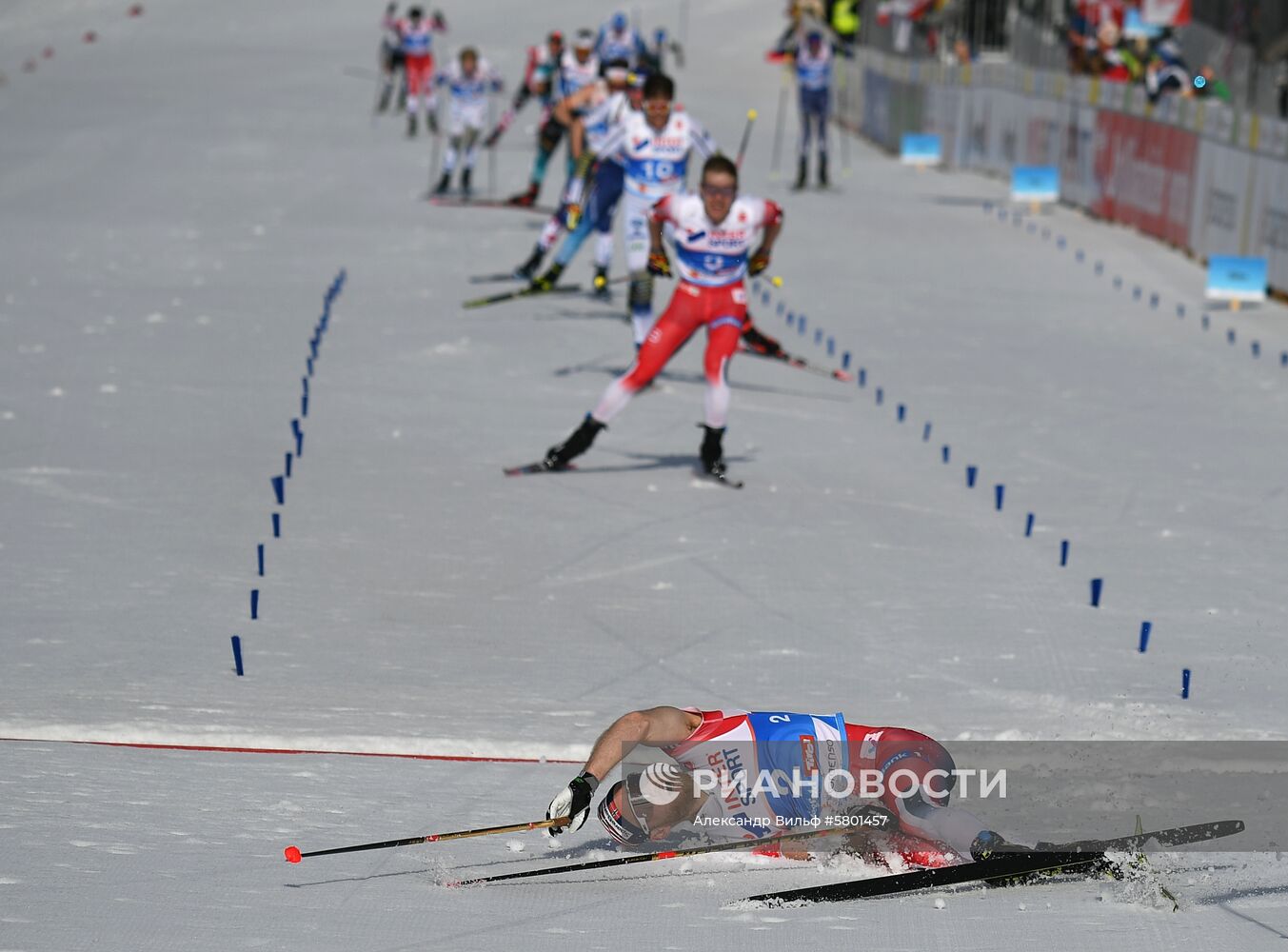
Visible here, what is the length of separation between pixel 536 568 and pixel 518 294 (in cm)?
687

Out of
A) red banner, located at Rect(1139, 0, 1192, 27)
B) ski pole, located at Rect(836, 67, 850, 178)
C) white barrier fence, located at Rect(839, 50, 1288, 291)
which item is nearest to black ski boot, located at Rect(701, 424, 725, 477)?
white barrier fence, located at Rect(839, 50, 1288, 291)

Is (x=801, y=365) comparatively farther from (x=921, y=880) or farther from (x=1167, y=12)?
(x=1167, y=12)

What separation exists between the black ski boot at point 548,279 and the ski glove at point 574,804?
36.7 feet

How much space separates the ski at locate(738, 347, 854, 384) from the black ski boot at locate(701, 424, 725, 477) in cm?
248

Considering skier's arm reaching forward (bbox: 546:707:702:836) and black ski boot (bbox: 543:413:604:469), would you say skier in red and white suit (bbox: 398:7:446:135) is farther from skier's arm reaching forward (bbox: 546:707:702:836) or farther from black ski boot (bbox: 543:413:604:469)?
skier's arm reaching forward (bbox: 546:707:702:836)

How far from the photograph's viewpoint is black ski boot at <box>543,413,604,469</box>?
11.1m

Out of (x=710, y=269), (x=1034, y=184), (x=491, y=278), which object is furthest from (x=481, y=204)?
(x=710, y=269)

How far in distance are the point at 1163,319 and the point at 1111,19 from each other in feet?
41.0

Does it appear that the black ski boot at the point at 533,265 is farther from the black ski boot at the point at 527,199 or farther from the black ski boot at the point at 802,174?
the black ski boot at the point at 802,174

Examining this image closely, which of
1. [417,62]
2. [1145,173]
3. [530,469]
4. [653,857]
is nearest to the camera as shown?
[653,857]

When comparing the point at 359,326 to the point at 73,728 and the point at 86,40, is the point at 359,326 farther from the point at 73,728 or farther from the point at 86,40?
the point at 86,40

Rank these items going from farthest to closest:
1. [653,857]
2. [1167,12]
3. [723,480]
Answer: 1. [1167,12]
2. [723,480]
3. [653,857]

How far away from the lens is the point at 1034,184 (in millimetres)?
25031

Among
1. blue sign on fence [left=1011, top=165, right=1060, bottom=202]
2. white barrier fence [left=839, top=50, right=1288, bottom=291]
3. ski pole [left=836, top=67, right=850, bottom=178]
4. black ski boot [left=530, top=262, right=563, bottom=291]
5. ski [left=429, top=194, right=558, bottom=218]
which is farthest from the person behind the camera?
ski pole [left=836, top=67, right=850, bottom=178]
